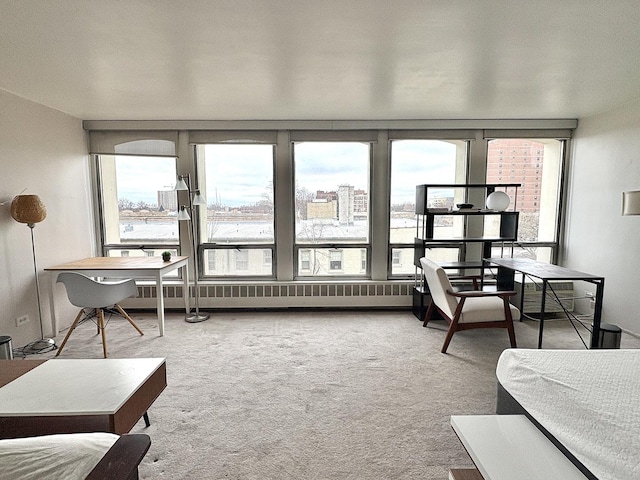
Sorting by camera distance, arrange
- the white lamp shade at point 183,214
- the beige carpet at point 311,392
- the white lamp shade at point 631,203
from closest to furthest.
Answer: the beige carpet at point 311,392
the white lamp shade at point 631,203
the white lamp shade at point 183,214

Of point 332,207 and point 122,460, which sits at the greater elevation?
point 332,207

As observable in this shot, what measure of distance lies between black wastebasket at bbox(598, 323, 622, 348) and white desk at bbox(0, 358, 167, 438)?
11.4ft

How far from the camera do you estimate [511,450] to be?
142 centimetres

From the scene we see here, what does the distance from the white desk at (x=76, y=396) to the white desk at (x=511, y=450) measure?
1.53 m

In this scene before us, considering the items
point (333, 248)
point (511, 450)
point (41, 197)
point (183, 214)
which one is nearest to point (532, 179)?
point (333, 248)

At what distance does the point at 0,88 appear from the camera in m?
3.03

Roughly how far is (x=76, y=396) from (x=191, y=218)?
3.04 m

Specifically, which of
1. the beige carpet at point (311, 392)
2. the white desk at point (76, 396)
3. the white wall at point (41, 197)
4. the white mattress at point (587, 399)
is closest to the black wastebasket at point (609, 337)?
the beige carpet at point (311, 392)

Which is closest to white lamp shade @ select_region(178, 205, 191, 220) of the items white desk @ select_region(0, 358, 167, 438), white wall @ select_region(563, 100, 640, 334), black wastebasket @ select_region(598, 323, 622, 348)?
white desk @ select_region(0, 358, 167, 438)

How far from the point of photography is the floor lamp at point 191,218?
162 inches

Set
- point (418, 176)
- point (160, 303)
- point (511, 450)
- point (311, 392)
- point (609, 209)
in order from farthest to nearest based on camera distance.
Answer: point (418, 176)
point (609, 209)
point (160, 303)
point (311, 392)
point (511, 450)

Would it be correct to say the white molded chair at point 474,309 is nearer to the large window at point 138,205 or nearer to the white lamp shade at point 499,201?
the white lamp shade at point 499,201

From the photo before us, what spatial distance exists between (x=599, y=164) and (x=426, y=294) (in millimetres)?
2432

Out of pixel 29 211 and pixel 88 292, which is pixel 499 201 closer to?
pixel 88 292
